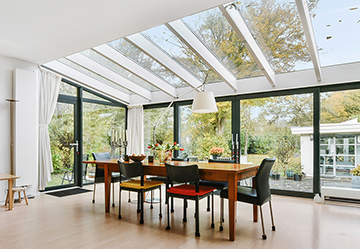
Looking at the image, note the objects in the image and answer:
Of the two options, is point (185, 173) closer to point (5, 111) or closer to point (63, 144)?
point (5, 111)

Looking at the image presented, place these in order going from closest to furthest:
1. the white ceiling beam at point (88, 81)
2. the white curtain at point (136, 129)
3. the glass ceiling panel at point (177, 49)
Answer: the glass ceiling panel at point (177, 49), the white ceiling beam at point (88, 81), the white curtain at point (136, 129)

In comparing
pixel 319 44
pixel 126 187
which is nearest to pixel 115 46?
pixel 126 187

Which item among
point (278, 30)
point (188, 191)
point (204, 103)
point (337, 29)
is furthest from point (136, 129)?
point (337, 29)

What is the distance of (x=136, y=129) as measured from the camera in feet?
24.3

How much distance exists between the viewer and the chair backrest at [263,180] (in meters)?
3.01

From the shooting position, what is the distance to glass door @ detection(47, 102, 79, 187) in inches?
230

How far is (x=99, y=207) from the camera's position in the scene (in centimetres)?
440

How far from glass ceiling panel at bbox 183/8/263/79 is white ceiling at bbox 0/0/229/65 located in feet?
2.24

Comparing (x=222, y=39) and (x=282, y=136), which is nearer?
(x=222, y=39)

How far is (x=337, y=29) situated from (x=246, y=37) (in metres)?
1.31

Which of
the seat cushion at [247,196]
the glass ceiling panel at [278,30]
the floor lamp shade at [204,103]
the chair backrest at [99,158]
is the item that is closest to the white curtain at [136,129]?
the chair backrest at [99,158]

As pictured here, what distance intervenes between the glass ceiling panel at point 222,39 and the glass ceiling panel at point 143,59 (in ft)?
4.38

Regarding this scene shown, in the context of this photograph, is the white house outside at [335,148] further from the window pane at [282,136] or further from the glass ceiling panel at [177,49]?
the glass ceiling panel at [177,49]

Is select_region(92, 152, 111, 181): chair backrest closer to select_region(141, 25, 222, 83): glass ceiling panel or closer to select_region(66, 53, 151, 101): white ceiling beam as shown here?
select_region(66, 53, 151, 101): white ceiling beam
